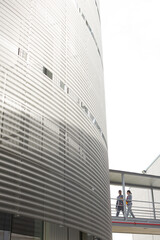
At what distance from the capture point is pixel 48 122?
22.5 feet

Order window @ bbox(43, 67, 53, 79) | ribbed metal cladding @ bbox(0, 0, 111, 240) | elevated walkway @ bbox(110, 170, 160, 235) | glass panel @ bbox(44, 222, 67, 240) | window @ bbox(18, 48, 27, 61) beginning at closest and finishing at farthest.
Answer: ribbed metal cladding @ bbox(0, 0, 111, 240), window @ bbox(18, 48, 27, 61), glass panel @ bbox(44, 222, 67, 240), window @ bbox(43, 67, 53, 79), elevated walkway @ bbox(110, 170, 160, 235)

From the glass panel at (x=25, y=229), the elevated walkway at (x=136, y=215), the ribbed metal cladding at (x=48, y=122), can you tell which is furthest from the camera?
the elevated walkway at (x=136, y=215)

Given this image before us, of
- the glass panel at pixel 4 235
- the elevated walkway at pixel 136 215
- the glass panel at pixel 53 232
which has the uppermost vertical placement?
the elevated walkway at pixel 136 215

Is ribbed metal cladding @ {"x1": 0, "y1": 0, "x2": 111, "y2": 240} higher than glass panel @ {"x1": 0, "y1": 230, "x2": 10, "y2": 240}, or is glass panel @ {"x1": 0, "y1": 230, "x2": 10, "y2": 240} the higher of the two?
ribbed metal cladding @ {"x1": 0, "y1": 0, "x2": 111, "y2": 240}

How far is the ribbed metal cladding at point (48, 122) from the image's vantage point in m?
5.62

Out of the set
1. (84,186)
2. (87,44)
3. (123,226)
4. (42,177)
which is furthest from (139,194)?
(42,177)

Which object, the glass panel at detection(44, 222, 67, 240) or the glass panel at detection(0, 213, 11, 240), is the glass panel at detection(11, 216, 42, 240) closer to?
the glass panel at detection(0, 213, 11, 240)

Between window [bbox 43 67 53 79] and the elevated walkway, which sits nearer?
window [bbox 43 67 53 79]

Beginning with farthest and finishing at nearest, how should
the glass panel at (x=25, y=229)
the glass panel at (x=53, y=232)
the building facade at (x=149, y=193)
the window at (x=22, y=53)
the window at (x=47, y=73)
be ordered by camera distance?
the building facade at (x=149, y=193) → the window at (x=47, y=73) → the glass panel at (x=53, y=232) → the window at (x=22, y=53) → the glass panel at (x=25, y=229)

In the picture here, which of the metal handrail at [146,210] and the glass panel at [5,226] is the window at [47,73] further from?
the metal handrail at [146,210]

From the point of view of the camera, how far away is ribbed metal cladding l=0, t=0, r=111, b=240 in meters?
5.62

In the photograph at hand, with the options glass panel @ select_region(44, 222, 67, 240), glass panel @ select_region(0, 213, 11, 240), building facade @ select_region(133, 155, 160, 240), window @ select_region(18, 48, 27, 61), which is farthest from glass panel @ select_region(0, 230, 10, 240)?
building facade @ select_region(133, 155, 160, 240)

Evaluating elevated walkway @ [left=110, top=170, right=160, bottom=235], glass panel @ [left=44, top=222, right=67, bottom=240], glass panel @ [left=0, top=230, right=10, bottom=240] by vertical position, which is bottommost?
glass panel @ [left=0, top=230, right=10, bottom=240]

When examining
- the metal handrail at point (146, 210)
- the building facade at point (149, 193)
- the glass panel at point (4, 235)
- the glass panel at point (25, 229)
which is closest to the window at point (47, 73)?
the glass panel at point (25, 229)
